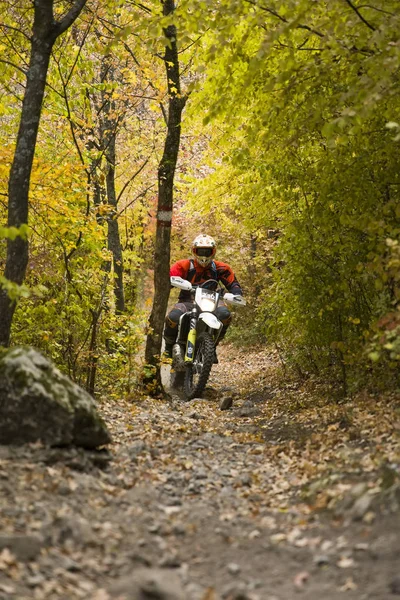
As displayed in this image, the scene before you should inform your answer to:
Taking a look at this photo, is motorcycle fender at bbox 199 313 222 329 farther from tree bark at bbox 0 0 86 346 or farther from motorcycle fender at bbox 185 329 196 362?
tree bark at bbox 0 0 86 346

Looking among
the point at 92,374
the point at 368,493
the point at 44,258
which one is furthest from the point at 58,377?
the point at 44,258

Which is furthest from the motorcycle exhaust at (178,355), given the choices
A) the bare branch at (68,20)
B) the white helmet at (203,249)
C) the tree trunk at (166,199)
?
the bare branch at (68,20)

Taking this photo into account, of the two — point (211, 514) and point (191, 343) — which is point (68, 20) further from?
point (191, 343)

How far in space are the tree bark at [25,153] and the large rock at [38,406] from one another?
0.93m

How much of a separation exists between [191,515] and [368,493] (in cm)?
128

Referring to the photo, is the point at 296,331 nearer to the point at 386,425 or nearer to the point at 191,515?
the point at 386,425

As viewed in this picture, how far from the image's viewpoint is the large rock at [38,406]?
5195mm

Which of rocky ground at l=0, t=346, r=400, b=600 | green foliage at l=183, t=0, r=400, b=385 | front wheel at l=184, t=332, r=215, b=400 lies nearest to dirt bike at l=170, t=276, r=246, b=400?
front wheel at l=184, t=332, r=215, b=400

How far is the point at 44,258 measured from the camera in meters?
9.74

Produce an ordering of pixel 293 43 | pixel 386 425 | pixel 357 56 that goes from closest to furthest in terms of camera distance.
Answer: pixel 386 425 < pixel 357 56 < pixel 293 43

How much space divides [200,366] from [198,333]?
556 mm

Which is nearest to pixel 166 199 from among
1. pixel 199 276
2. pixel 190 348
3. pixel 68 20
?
pixel 199 276

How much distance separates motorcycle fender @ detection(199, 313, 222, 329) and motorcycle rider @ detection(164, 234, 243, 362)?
1.06 feet

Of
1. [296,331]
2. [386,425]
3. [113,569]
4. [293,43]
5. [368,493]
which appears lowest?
[113,569]
